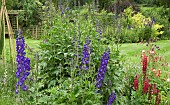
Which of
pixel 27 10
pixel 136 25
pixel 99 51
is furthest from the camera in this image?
pixel 27 10

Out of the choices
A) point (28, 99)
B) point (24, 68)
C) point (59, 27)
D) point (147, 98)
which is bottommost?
point (147, 98)

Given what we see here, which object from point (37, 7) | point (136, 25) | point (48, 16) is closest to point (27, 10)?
point (37, 7)

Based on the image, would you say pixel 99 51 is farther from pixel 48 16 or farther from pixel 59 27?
pixel 48 16

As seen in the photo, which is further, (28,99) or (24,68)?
(28,99)

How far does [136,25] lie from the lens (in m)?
18.2

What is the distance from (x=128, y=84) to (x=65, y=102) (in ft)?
7.11

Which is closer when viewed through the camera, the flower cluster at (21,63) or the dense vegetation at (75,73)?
the flower cluster at (21,63)

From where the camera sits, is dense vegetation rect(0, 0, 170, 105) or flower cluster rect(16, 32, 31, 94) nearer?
flower cluster rect(16, 32, 31, 94)

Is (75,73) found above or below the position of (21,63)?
below

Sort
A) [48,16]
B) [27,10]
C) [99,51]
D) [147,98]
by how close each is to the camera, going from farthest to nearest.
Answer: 1. [27,10]
2. [48,16]
3. [147,98]
4. [99,51]

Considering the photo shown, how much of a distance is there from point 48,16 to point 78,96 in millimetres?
2078

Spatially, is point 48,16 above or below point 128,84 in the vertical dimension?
above

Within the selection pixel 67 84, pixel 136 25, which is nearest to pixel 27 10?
pixel 136 25

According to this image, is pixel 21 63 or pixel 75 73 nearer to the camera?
pixel 21 63
